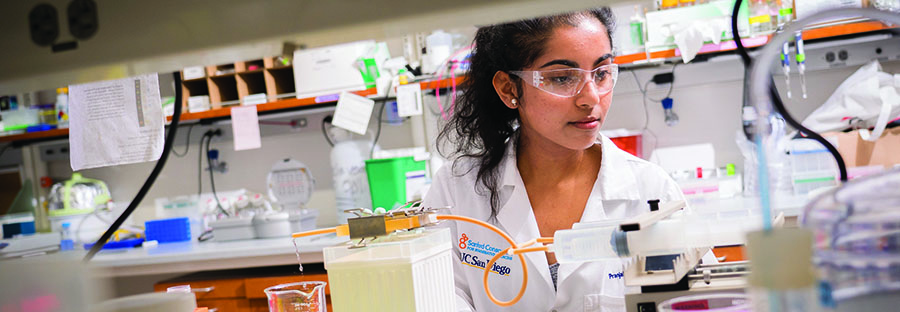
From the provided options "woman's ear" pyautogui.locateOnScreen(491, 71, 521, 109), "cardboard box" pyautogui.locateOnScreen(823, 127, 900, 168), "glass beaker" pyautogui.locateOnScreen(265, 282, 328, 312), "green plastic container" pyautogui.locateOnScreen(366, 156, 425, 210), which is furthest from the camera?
"green plastic container" pyautogui.locateOnScreen(366, 156, 425, 210)

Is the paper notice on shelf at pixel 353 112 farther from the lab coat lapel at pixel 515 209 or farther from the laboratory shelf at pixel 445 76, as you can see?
the lab coat lapel at pixel 515 209

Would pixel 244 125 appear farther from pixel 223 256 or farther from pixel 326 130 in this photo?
pixel 223 256

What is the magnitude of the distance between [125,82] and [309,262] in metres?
1.48

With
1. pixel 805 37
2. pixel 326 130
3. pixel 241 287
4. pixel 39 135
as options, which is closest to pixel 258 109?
pixel 326 130

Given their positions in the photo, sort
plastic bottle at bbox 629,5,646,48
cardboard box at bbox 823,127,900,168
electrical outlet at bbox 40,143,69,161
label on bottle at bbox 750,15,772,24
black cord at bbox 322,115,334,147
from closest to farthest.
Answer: cardboard box at bbox 823,127,900,168, label on bottle at bbox 750,15,772,24, plastic bottle at bbox 629,5,646,48, black cord at bbox 322,115,334,147, electrical outlet at bbox 40,143,69,161

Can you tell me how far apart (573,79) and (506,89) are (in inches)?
9.3

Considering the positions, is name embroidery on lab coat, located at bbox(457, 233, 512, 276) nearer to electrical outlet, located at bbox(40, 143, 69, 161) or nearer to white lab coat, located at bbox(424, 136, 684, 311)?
white lab coat, located at bbox(424, 136, 684, 311)

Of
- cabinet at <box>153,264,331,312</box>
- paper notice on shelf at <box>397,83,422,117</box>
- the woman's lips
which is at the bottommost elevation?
cabinet at <box>153,264,331,312</box>

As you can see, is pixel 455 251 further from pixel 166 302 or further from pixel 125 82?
pixel 166 302

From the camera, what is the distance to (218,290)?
2.68 meters

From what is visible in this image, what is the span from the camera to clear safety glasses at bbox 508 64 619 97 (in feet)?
4.83

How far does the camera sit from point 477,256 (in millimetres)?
1501

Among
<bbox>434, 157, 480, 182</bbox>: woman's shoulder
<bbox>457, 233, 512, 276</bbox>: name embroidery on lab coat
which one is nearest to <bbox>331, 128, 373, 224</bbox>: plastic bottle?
<bbox>434, 157, 480, 182</bbox>: woman's shoulder

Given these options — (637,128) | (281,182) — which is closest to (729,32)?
(637,128)
